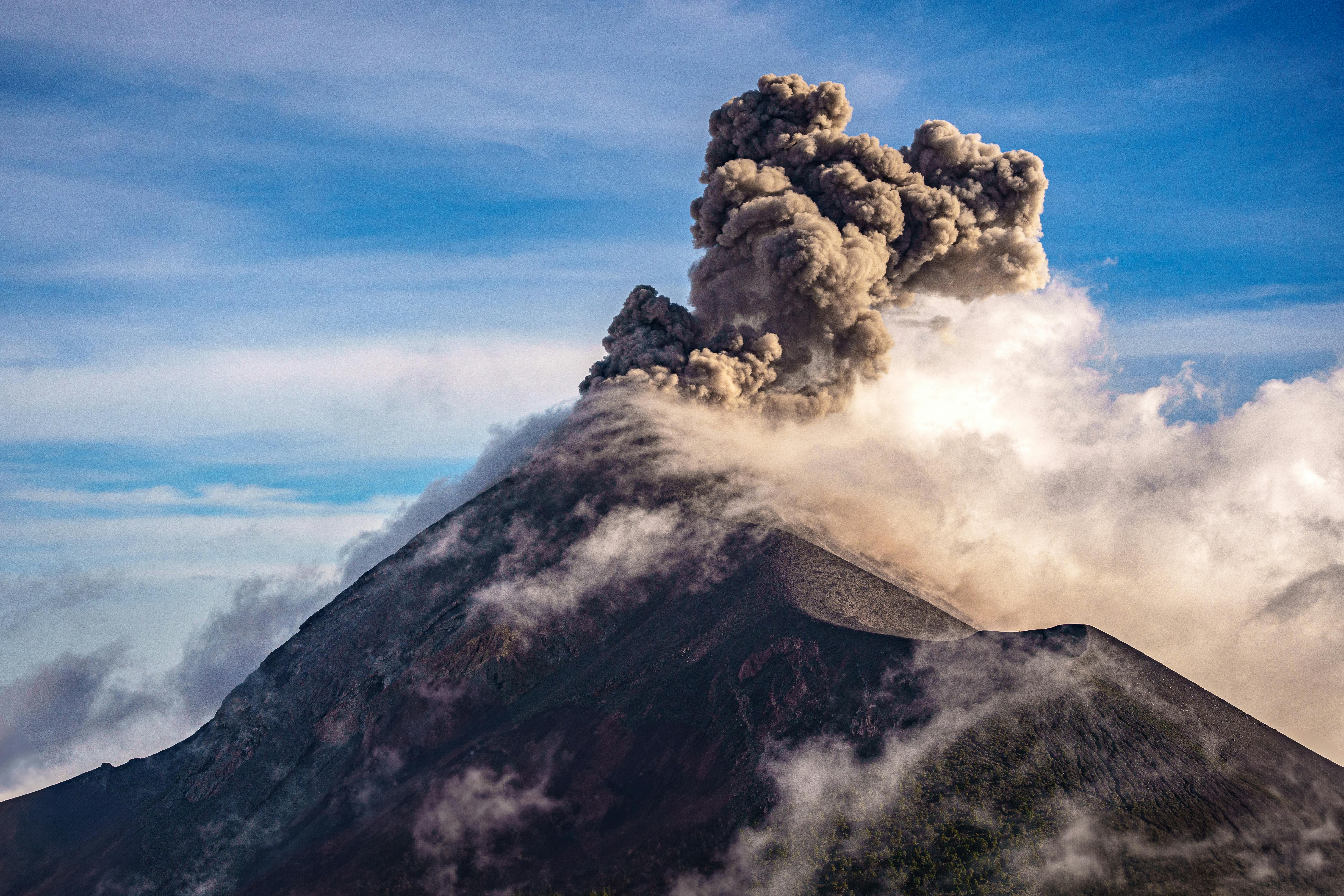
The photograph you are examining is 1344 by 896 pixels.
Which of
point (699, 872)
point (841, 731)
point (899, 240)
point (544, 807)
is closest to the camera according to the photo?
point (699, 872)

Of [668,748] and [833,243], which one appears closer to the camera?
[668,748]

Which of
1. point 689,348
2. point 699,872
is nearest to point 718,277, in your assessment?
point 689,348

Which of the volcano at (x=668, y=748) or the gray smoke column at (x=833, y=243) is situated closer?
the volcano at (x=668, y=748)

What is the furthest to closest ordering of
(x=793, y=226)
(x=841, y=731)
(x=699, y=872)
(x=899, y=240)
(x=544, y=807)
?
1. (x=899, y=240)
2. (x=793, y=226)
3. (x=544, y=807)
4. (x=841, y=731)
5. (x=699, y=872)

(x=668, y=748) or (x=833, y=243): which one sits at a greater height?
(x=833, y=243)

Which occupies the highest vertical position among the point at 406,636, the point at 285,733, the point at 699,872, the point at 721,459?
the point at 721,459

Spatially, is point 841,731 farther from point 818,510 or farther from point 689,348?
point 689,348
